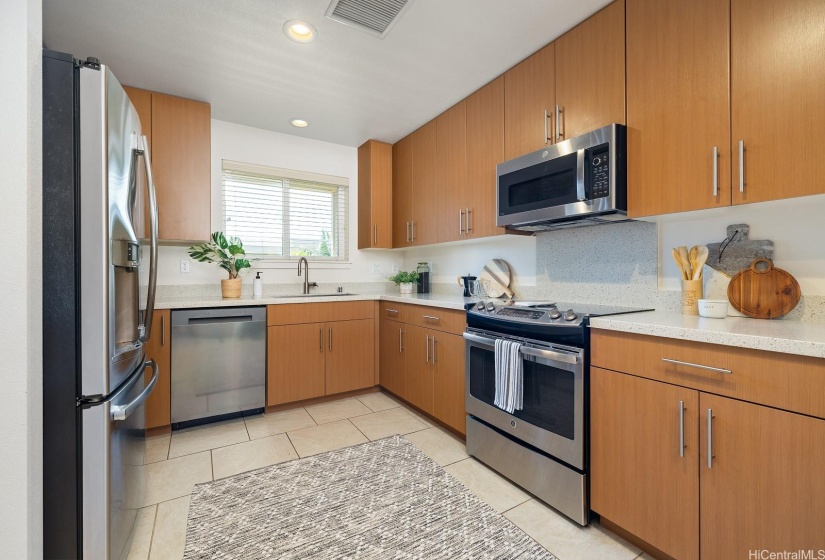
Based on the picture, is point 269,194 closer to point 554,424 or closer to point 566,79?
point 566,79

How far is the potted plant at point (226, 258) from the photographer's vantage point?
10.1 feet

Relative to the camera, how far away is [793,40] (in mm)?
1307

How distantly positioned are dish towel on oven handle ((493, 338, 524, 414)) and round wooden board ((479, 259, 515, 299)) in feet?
3.05

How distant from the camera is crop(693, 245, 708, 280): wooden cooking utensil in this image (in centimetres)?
174

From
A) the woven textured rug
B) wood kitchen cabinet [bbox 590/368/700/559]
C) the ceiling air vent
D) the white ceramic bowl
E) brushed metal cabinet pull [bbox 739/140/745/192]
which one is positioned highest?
the ceiling air vent

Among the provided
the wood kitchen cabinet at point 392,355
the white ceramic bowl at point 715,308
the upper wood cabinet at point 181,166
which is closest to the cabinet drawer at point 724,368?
the white ceramic bowl at point 715,308

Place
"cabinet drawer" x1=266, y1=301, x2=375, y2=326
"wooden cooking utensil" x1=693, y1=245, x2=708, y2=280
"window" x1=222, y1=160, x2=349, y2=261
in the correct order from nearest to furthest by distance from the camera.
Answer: "wooden cooking utensil" x1=693, y1=245, x2=708, y2=280 → "cabinet drawer" x1=266, y1=301, x2=375, y2=326 → "window" x1=222, y1=160, x2=349, y2=261

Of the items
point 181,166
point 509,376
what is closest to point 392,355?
point 509,376

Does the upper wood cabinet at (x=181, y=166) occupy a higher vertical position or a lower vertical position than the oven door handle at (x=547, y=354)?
higher

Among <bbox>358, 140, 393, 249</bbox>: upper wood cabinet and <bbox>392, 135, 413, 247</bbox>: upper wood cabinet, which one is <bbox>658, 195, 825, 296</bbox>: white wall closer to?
<bbox>392, 135, 413, 247</bbox>: upper wood cabinet

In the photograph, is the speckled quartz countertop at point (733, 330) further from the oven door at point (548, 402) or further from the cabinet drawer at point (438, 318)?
the cabinet drawer at point (438, 318)

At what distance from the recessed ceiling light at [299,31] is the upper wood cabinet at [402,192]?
1.54 metres

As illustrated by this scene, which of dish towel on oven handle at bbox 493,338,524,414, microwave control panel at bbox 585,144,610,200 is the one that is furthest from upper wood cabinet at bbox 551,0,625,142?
dish towel on oven handle at bbox 493,338,524,414

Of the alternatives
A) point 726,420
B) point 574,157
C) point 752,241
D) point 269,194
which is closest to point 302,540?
point 726,420
